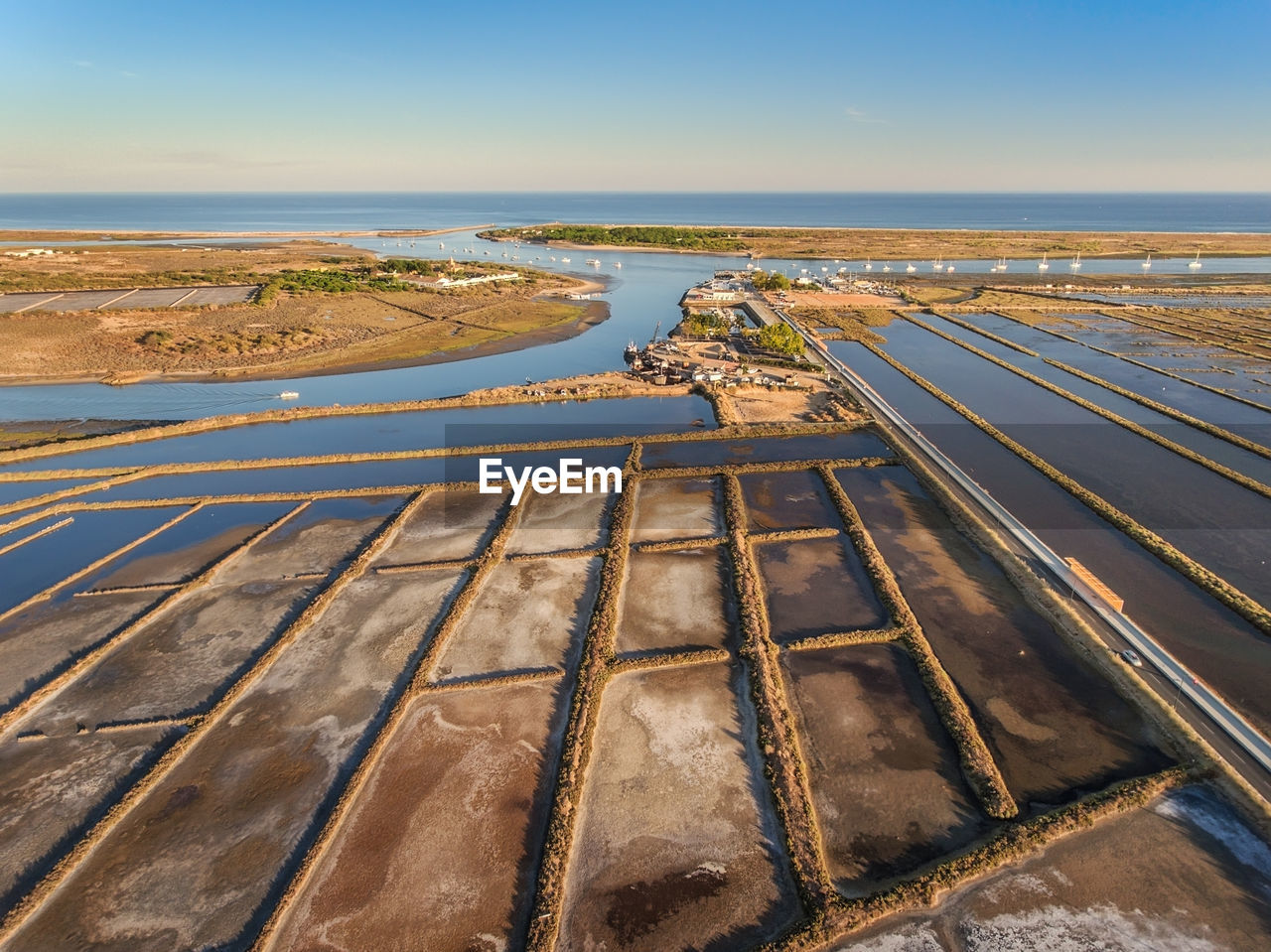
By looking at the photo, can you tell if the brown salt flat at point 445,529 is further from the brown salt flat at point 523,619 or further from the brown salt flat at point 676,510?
the brown salt flat at point 676,510

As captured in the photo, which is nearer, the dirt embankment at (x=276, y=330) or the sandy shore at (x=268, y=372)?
the sandy shore at (x=268, y=372)

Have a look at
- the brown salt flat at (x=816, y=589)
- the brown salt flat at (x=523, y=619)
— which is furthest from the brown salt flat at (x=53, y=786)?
the brown salt flat at (x=816, y=589)

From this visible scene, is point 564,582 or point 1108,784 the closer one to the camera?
point 1108,784

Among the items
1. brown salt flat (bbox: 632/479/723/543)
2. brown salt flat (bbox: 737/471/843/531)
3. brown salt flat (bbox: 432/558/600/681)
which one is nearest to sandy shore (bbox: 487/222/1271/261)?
brown salt flat (bbox: 737/471/843/531)

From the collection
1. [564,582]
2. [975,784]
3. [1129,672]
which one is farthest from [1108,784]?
[564,582]

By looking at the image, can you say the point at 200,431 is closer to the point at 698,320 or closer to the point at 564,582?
the point at 564,582

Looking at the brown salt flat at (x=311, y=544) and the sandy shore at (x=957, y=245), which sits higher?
the sandy shore at (x=957, y=245)
